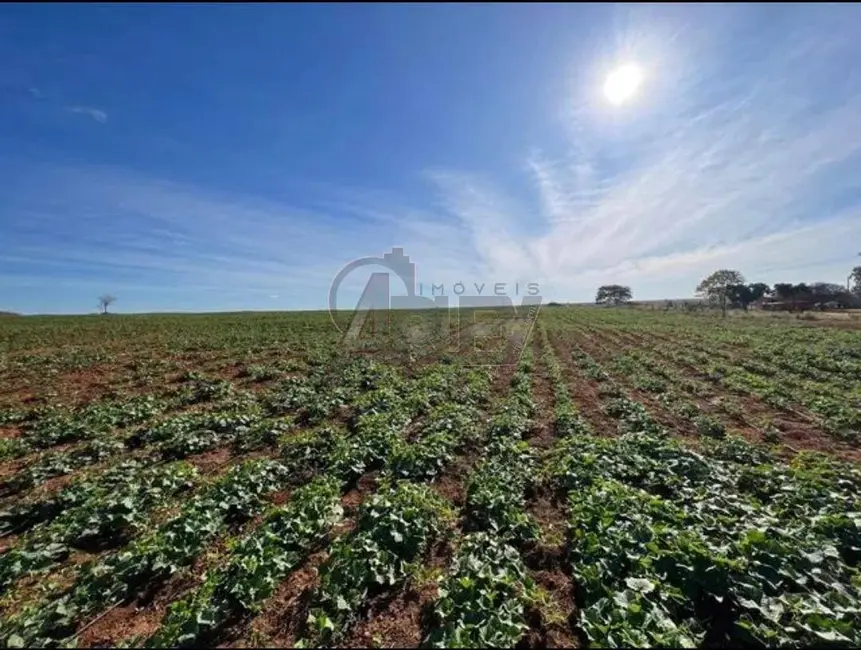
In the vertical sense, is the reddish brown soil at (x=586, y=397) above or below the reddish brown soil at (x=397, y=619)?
above

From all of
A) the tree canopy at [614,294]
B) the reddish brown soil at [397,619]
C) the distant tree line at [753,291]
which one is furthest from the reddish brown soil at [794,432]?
the tree canopy at [614,294]

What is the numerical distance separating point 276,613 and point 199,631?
762 mm

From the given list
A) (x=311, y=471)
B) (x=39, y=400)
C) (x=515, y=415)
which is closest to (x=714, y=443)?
(x=515, y=415)

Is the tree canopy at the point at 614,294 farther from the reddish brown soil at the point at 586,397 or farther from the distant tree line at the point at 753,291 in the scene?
the reddish brown soil at the point at 586,397

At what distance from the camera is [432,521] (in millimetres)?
5566

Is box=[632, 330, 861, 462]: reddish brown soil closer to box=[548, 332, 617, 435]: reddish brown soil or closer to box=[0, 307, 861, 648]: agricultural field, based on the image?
box=[0, 307, 861, 648]: agricultural field

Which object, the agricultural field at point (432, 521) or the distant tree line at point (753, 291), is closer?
the agricultural field at point (432, 521)

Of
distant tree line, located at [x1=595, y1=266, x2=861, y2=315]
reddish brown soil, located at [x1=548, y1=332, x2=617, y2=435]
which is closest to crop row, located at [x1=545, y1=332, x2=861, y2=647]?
reddish brown soil, located at [x1=548, y1=332, x2=617, y2=435]

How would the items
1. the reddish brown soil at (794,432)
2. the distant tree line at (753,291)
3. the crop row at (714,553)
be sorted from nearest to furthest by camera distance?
the crop row at (714,553) < the reddish brown soil at (794,432) < the distant tree line at (753,291)

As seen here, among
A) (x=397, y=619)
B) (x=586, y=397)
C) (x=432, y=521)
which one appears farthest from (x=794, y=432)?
(x=397, y=619)

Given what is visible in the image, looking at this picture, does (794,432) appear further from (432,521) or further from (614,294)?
(614,294)

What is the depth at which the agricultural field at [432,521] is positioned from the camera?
3.86 meters

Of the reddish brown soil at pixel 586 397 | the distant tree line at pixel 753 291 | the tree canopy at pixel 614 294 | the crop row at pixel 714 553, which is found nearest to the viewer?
the crop row at pixel 714 553

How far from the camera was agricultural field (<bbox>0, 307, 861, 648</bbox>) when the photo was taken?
152 inches
